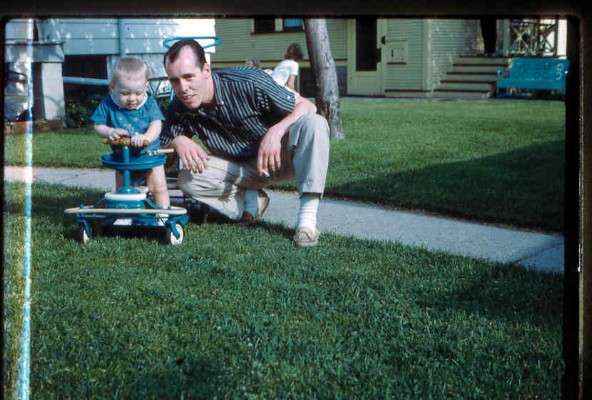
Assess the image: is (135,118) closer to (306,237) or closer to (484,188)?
(306,237)

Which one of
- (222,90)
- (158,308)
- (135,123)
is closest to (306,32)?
(158,308)

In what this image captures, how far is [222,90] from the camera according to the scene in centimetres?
265

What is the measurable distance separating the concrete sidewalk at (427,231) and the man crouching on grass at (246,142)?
19 cm

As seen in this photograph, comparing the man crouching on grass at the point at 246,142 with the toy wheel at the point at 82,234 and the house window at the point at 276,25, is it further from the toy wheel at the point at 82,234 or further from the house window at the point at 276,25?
the house window at the point at 276,25

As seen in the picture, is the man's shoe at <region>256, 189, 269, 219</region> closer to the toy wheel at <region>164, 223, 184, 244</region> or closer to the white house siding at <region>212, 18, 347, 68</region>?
the toy wheel at <region>164, 223, 184, 244</region>

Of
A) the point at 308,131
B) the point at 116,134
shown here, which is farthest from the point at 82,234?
the point at 308,131

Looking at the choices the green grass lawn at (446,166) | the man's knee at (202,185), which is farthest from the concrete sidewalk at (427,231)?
the man's knee at (202,185)

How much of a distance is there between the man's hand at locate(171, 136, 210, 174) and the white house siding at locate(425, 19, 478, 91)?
1.82 meters

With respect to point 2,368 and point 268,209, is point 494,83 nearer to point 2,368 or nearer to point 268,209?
point 2,368

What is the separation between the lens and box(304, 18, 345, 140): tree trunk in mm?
1061

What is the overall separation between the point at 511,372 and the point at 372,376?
0.35 metres

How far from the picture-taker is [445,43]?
104 centimetres

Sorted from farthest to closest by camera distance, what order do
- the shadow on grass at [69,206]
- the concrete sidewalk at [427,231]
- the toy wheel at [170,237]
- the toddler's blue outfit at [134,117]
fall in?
the shadow on grass at [69,206] → the toy wheel at [170,237] → the concrete sidewalk at [427,231] → the toddler's blue outfit at [134,117]

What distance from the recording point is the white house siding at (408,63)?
102cm
